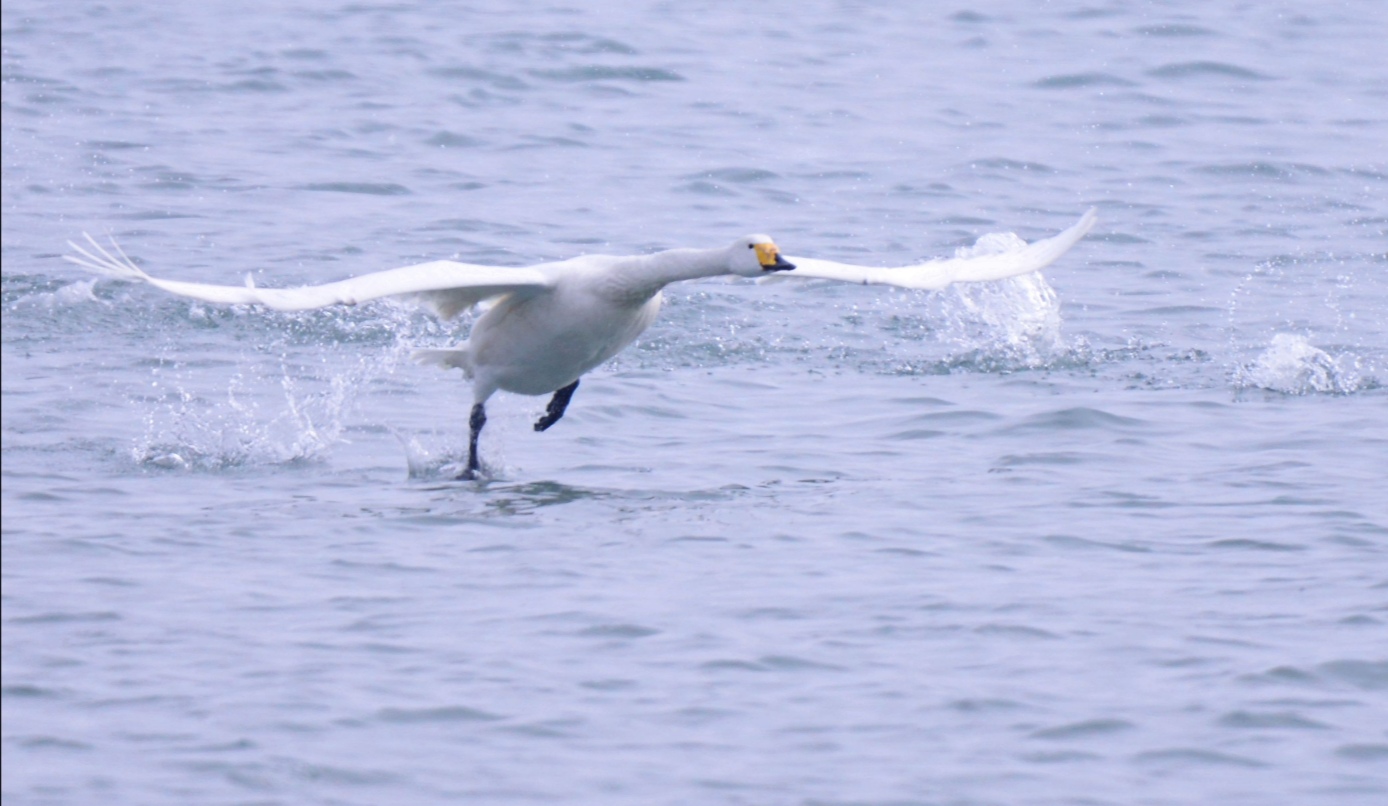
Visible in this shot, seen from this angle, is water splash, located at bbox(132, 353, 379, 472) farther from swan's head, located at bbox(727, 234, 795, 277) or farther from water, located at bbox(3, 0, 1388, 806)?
swan's head, located at bbox(727, 234, 795, 277)

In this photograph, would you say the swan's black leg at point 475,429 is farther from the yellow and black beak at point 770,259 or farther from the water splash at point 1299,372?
the water splash at point 1299,372

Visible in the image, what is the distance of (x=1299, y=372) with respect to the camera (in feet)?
38.9

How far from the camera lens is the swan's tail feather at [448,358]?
10.5 metres

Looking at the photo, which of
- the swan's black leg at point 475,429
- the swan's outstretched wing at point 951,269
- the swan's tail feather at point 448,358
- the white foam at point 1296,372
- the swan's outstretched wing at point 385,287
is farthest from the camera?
the white foam at point 1296,372

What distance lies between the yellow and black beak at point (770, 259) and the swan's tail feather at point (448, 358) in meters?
1.95

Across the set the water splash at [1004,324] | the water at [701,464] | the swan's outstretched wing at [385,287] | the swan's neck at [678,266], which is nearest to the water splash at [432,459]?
the water at [701,464]

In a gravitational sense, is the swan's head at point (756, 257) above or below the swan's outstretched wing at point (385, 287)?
A: above

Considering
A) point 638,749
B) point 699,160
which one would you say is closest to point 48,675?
point 638,749

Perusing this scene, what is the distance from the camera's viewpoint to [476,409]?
10.4 meters

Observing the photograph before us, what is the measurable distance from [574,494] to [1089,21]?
60.5 ft

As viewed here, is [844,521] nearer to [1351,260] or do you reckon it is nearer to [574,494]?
[574,494]

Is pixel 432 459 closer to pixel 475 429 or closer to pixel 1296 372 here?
pixel 475 429

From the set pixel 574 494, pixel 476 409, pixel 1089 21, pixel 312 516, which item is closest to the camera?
pixel 312 516

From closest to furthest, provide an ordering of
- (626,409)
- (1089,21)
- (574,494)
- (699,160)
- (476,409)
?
(574,494) < (476,409) < (626,409) < (699,160) < (1089,21)
